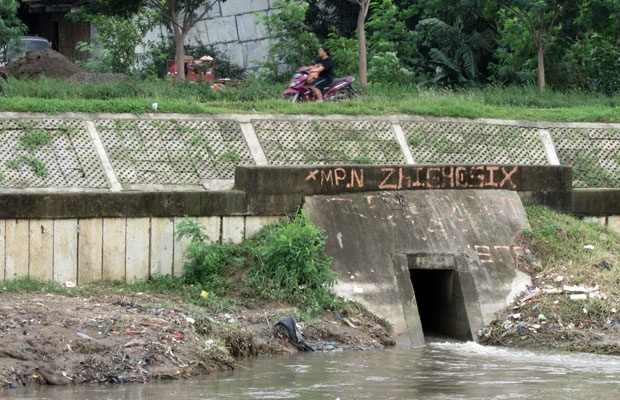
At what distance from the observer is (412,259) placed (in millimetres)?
13727

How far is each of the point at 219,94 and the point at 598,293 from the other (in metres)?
8.13

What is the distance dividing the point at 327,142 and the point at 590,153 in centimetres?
419

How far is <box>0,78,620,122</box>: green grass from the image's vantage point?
15.9 m

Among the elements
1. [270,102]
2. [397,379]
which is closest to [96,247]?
[397,379]

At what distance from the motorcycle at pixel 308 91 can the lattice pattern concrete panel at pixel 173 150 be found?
130 inches

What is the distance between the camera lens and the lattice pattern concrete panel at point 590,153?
1609 cm

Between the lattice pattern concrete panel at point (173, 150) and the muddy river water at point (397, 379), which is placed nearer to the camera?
the muddy river water at point (397, 379)

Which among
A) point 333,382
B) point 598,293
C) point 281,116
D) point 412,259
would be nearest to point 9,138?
point 281,116

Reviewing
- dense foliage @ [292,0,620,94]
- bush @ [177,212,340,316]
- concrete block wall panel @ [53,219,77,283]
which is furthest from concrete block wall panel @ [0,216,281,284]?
dense foliage @ [292,0,620,94]

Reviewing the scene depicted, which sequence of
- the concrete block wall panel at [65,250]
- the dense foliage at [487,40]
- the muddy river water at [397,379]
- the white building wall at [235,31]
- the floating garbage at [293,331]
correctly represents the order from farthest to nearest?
the white building wall at [235,31], the dense foliage at [487,40], the concrete block wall panel at [65,250], the floating garbage at [293,331], the muddy river water at [397,379]

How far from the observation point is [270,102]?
1733cm

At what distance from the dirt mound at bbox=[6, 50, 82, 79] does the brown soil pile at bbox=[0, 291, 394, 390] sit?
34.0ft

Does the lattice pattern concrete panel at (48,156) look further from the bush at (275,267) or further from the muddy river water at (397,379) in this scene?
the muddy river water at (397,379)

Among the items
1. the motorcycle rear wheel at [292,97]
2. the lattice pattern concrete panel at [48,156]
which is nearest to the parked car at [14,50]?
the motorcycle rear wheel at [292,97]
